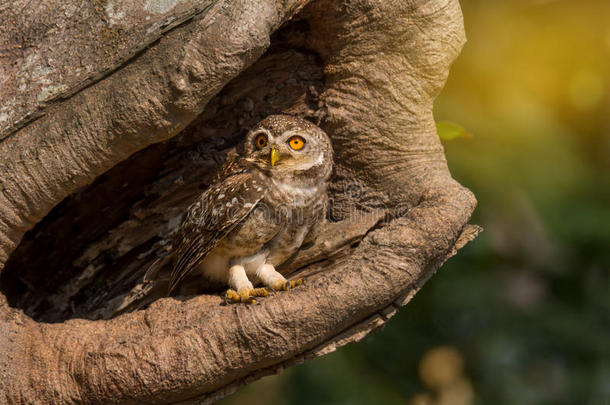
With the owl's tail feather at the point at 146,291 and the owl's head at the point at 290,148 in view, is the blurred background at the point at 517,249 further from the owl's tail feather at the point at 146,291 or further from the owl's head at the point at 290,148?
the owl's head at the point at 290,148

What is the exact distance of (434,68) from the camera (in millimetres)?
2908

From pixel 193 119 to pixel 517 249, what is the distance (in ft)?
8.61

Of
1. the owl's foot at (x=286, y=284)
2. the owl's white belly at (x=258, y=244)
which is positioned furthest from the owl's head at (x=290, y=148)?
the owl's foot at (x=286, y=284)

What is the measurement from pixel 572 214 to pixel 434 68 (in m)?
2.05

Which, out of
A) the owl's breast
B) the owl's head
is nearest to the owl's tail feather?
the owl's breast

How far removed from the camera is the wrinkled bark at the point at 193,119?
243 cm

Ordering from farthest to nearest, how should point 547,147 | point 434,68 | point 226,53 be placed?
1. point 547,147
2. point 434,68
3. point 226,53

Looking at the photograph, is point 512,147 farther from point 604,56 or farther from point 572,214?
point 604,56

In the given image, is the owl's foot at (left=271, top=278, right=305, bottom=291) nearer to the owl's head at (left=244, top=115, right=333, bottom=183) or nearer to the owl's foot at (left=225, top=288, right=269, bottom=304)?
the owl's foot at (left=225, top=288, right=269, bottom=304)

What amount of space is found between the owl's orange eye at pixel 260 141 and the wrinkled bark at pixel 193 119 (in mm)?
345

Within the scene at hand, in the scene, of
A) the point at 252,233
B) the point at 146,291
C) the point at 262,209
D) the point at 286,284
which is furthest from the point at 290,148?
the point at 146,291

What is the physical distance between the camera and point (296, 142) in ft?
9.49

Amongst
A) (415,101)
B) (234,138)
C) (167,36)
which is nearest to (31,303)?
(234,138)

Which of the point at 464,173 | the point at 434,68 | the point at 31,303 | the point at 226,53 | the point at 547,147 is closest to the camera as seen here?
the point at 226,53
